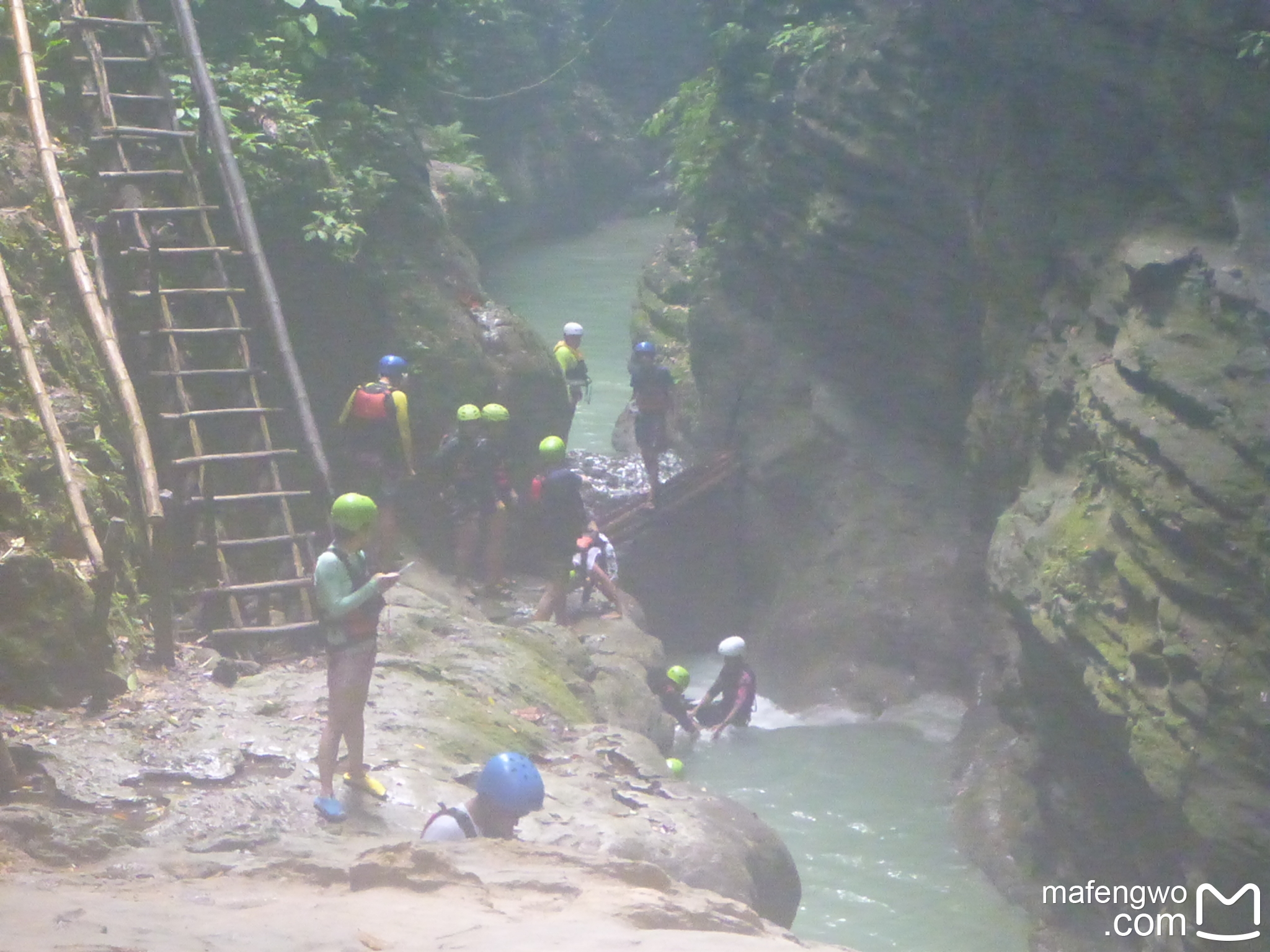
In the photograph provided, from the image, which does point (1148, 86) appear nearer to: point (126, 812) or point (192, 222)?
point (192, 222)

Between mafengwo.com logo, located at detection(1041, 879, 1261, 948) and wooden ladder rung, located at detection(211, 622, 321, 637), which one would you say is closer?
mafengwo.com logo, located at detection(1041, 879, 1261, 948)

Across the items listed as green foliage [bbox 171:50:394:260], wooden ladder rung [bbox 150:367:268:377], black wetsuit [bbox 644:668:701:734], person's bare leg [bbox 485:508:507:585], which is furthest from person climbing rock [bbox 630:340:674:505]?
wooden ladder rung [bbox 150:367:268:377]

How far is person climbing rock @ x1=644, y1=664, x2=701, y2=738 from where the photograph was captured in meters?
11.2

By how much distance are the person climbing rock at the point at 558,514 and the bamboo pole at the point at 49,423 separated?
182 inches

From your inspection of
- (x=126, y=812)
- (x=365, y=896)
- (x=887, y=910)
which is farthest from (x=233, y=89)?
(x=887, y=910)

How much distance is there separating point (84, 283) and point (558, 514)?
4.62 metres

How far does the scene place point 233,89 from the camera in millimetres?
10312

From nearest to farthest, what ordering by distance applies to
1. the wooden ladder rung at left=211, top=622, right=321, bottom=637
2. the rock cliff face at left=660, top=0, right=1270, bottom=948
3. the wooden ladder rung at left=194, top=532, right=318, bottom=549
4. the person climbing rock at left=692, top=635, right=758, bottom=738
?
1. the rock cliff face at left=660, top=0, right=1270, bottom=948
2. the wooden ladder rung at left=211, top=622, right=321, bottom=637
3. the wooden ladder rung at left=194, top=532, right=318, bottom=549
4. the person climbing rock at left=692, top=635, right=758, bottom=738

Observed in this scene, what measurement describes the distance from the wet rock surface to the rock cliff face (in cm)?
267

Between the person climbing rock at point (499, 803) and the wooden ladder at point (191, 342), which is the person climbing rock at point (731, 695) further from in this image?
the person climbing rock at point (499, 803)

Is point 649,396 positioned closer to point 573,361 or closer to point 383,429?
point 573,361

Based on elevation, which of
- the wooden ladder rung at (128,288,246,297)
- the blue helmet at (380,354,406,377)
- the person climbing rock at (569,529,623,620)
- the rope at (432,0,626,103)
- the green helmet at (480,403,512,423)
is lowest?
the person climbing rock at (569,529,623,620)

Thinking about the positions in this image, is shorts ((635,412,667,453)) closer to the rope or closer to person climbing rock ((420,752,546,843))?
person climbing rock ((420,752,546,843))

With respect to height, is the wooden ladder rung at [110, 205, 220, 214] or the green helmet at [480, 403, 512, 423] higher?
the wooden ladder rung at [110, 205, 220, 214]
